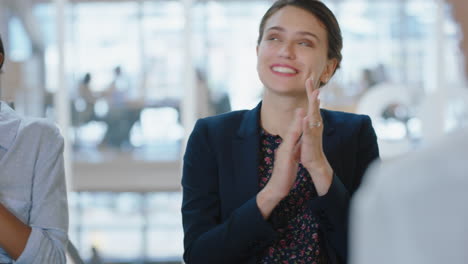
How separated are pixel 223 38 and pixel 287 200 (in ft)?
14.8

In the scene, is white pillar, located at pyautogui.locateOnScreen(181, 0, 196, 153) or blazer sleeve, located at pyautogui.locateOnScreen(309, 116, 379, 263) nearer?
blazer sleeve, located at pyautogui.locateOnScreen(309, 116, 379, 263)

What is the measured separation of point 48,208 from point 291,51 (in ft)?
2.51

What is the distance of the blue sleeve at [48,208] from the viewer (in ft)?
5.56

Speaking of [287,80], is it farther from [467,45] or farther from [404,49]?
[404,49]

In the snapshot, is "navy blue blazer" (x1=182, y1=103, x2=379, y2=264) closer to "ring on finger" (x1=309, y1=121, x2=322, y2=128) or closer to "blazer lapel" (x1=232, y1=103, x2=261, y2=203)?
"blazer lapel" (x1=232, y1=103, x2=261, y2=203)

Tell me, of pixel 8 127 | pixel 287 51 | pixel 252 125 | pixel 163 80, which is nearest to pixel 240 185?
pixel 252 125

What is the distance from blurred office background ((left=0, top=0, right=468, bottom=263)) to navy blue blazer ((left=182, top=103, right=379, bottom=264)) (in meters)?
4.09

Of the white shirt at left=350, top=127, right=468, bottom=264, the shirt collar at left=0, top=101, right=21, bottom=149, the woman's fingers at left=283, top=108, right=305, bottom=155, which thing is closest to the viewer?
the white shirt at left=350, top=127, right=468, bottom=264

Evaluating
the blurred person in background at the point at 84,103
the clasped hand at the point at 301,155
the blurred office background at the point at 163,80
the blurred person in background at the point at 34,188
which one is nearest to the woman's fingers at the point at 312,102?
the clasped hand at the point at 301,155

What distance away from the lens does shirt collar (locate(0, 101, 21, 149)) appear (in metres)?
1.79

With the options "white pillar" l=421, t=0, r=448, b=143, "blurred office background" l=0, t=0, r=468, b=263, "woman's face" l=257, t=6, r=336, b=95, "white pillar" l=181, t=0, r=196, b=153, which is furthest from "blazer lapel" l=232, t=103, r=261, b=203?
"white pillar" l=421, t=0, r=448, b=143

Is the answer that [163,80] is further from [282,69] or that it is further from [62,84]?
[282,69]

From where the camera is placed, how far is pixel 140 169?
6523 millimetres

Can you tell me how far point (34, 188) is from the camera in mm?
1771
